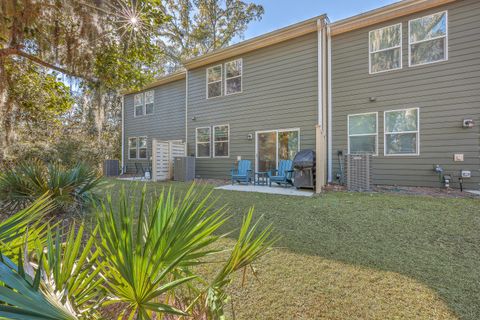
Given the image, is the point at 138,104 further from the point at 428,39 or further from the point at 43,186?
the point at 428,39

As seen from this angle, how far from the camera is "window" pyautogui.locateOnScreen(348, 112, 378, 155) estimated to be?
7.21 meters

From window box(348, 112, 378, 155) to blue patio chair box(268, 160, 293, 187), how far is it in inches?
77.1

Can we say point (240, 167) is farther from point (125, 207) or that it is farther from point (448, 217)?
point (125, 207)

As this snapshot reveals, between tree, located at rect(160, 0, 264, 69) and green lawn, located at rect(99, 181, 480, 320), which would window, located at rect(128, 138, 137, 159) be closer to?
tree, located at rect(160, 0, 264, 69)

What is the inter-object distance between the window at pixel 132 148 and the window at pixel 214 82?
570 centimetres

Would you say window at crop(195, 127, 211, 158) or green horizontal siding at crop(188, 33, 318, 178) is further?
window at crop(195, 127, 211, 158)

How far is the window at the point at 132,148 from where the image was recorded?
13.3 meters

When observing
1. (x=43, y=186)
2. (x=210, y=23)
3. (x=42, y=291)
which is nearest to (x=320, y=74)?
(x=43, y=186)

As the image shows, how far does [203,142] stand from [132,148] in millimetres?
5379

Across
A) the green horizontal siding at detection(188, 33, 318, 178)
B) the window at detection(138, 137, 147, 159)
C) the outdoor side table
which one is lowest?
the outdoor side table

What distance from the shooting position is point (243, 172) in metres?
8.56

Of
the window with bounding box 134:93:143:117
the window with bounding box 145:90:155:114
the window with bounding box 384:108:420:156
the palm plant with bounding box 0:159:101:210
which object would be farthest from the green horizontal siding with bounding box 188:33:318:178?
the palm plant with bounding box 0:159:101:210

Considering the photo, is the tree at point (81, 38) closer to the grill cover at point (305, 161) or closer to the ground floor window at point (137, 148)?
the grill cover at point (305, 161)

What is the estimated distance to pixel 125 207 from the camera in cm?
94
